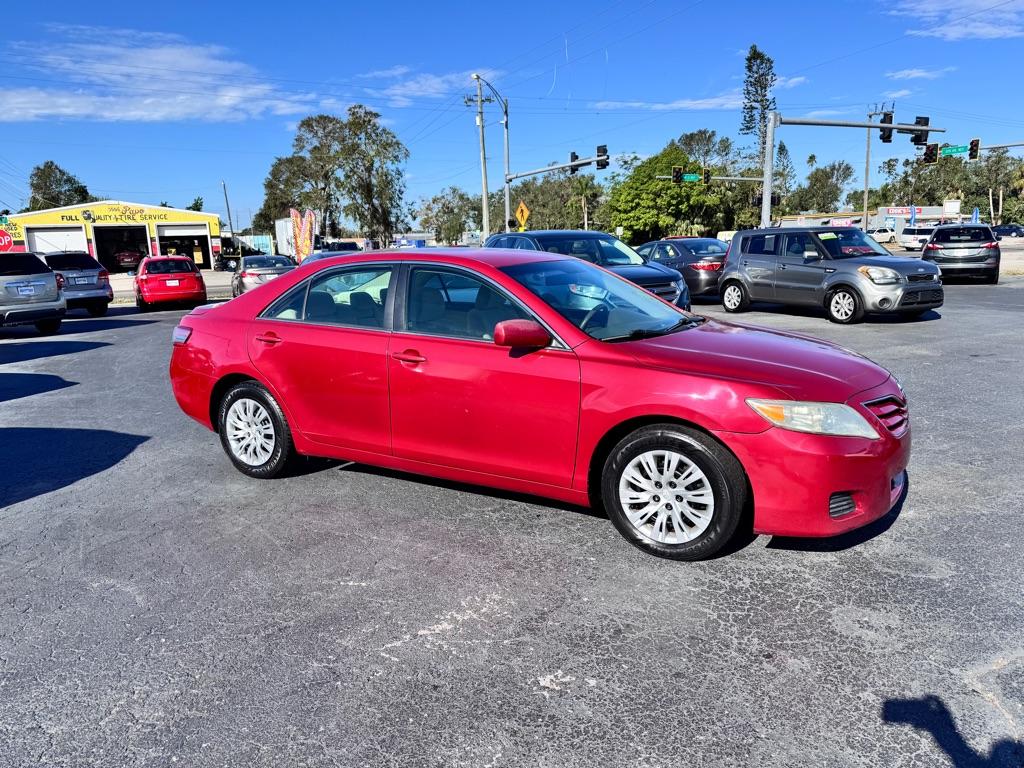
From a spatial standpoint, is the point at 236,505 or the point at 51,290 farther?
the point at 51,290

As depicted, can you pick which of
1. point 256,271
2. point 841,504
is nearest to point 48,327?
point 256,271

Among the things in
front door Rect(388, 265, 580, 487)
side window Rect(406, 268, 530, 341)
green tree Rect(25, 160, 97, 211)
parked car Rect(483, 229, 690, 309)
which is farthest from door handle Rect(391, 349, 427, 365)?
green tree Rect(25, 160, 97, 211)

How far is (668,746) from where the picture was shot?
Answer: 2414mm

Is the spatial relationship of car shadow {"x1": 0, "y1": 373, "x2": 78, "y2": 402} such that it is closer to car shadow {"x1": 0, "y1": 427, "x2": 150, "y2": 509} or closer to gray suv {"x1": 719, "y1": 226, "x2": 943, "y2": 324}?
car shadow {"x1": 0, "y1": 427, "x2": 150, "y2": 509}

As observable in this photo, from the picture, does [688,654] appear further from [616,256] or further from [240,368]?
[616,256]

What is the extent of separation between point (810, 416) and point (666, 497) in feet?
2.56

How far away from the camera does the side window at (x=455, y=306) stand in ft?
13.6

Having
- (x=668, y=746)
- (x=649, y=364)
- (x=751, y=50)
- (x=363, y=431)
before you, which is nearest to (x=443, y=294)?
(x=363, y=431)

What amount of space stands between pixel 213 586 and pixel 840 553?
10.4 feet

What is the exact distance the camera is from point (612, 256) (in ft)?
40.3

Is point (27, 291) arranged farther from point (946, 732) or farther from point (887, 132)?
point (887, 132)

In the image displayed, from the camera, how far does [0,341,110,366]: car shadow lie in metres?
11.5

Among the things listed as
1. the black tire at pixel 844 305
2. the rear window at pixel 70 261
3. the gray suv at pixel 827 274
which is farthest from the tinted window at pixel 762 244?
the rear window at pixel 70 261

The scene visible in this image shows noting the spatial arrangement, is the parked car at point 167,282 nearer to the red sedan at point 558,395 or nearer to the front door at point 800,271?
the front door at point 800,271
